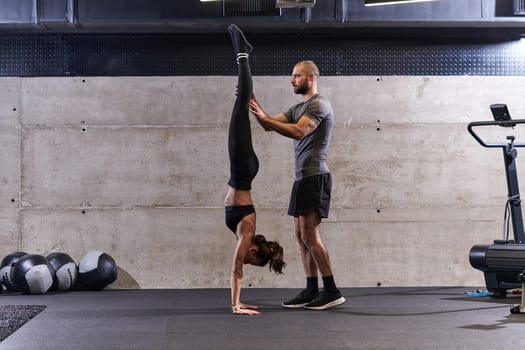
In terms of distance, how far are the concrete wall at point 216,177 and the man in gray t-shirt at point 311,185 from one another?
5.28ft

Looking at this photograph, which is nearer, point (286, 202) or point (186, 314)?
point (186, 314)

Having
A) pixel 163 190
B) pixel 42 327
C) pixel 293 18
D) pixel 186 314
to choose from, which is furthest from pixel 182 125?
pixel 42 327

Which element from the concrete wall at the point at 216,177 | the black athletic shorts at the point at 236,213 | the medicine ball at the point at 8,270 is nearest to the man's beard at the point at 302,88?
the black athletic shorts at the point at 236,213

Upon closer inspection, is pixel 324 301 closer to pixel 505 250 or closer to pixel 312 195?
pixel 312 195

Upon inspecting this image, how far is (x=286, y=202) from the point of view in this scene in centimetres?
696

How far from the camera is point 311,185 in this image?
519 centimetres

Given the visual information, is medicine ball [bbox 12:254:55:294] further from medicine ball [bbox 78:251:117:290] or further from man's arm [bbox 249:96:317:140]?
man's arm [bbox 249:96:317:140]

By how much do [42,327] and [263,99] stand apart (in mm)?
3482

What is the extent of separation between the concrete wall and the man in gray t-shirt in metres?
1.61

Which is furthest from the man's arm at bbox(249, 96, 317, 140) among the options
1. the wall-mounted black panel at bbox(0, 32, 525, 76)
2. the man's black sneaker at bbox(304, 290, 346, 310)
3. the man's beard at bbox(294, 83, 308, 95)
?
the wall-mounted black panel at bbox(0, 32, 525, 76)

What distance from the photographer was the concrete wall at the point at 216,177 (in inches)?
272

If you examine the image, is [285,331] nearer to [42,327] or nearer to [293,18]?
[42,327]

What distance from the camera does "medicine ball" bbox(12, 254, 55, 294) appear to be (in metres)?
5.96

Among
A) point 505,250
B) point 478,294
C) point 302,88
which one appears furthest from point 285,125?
point 478,294
